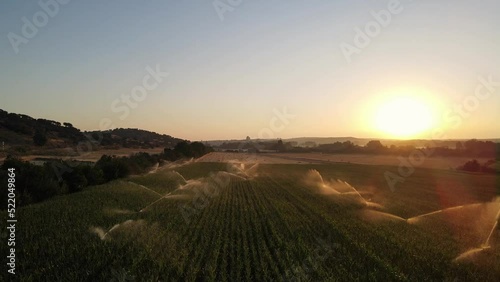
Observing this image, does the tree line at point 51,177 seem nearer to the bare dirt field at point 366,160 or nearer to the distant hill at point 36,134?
the distant hill at point 36,134

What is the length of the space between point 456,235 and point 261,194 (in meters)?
21.3

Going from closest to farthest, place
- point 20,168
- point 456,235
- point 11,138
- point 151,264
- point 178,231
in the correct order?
point 151,264, point 178,231, point 456,235, point 20,168, point 11,138

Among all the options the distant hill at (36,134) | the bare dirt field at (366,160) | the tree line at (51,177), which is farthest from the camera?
the bare dirt field at (366,160)

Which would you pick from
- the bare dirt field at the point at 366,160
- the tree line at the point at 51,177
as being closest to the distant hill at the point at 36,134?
the bare dirt field at the point at 366,160

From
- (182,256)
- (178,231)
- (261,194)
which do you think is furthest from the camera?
(261,194)

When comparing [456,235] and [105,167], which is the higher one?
[105,167]

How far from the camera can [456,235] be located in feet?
71.9

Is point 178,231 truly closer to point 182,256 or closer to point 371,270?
point 182,256

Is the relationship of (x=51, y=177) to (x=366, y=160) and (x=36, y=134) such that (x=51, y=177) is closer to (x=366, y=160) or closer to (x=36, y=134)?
(x=36, y=134)

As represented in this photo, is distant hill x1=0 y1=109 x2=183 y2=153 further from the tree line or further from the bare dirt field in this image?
the tree line

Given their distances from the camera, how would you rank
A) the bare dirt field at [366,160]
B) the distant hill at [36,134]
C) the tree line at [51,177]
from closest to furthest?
the tree line at [51,177] → the distant hill at [36,134] → the bare dirt field at [366,160]

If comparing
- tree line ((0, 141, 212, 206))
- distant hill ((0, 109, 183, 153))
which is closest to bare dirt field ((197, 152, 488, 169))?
distant hill ((0, 109, 183, 153))

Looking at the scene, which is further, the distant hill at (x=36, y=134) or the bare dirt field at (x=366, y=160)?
the bare dirt field at (x=366, y=160)

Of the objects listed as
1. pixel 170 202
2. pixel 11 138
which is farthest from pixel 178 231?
pixel 11 138
